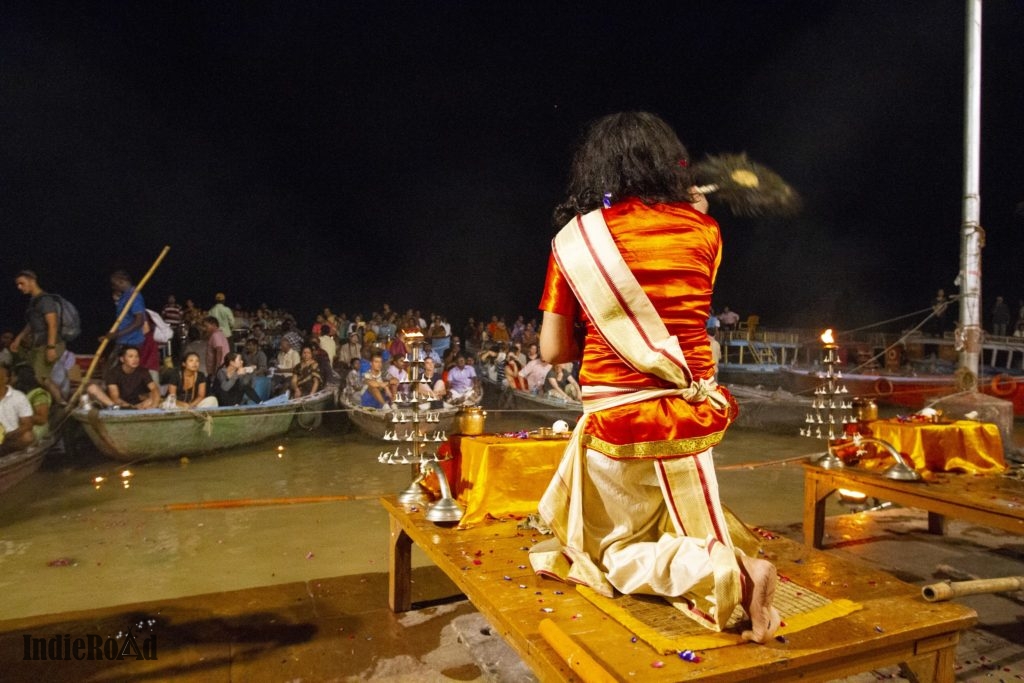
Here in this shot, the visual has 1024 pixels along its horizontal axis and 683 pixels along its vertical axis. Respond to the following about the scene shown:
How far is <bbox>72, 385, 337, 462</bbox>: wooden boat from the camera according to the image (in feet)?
30.7

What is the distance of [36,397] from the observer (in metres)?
9.11

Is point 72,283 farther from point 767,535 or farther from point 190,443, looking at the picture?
point 767,535

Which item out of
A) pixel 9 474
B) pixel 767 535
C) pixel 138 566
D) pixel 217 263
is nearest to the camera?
pixel 767 535

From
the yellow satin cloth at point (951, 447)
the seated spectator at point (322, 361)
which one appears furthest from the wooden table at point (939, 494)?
the seated spectator at point (322, 361)

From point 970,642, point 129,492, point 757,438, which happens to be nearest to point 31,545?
point 129,492

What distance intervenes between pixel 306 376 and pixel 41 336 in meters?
4.30

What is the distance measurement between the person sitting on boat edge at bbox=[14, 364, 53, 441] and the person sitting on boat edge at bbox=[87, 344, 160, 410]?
702 millimetres

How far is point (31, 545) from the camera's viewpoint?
5.91 meters

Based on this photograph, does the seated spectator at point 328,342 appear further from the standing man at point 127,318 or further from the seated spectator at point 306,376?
the standing man at point 127,318

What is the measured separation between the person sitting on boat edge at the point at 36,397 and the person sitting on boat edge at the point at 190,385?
166cm

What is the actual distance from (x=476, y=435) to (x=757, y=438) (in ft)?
30.9

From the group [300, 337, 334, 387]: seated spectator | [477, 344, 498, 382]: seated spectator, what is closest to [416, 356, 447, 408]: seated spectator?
[477, 344, 498, 382]: seated spectator

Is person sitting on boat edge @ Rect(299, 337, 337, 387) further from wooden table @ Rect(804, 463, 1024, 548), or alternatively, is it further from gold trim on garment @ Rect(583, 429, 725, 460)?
gold trim on garment @ Rect(583, 429, 725, 460)

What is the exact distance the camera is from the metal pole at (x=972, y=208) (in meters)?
6.89
